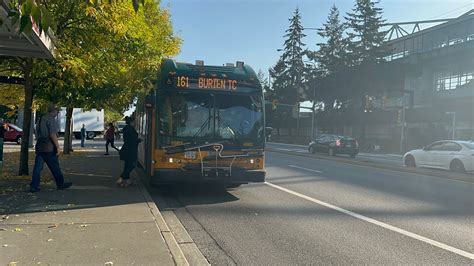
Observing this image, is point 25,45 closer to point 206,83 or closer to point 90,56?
point 90,56

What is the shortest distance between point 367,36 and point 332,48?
11.1 m

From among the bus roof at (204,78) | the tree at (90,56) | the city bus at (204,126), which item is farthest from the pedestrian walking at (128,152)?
the bus roof at (204,78)

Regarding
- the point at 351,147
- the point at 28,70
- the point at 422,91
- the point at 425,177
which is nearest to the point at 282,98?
the point at 422,91

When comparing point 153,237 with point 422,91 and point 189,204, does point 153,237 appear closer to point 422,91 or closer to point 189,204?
point 189,204

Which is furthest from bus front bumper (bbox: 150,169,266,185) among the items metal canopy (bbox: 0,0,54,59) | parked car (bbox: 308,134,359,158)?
parked car (bbox: 308,134,359,158)

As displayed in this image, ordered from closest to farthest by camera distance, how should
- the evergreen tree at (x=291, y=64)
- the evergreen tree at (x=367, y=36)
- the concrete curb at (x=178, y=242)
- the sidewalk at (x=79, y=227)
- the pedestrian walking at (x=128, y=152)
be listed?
the sidewalk at (x=79, y=227) < the concrete curb at (x=178, y=242) < the pedestrian walking at (x=128, y=152) < the evergreen tree at (x=367, y=36) < the evergreen tree at (x=291, y=64)

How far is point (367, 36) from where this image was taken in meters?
57.6

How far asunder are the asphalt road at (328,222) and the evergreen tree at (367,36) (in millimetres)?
44724

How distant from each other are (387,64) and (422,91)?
807 centimetres

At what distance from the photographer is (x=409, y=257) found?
6.23 m

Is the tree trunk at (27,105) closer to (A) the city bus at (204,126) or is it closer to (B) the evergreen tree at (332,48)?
(A) the city bus at (204,126)

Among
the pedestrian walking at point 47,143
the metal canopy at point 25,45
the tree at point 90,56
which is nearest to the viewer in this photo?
the metal canopy at point 25,45

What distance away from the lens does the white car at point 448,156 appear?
62.8 ft

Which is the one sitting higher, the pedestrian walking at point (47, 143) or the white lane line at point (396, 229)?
the pedestrian walking at point (47, 143)
